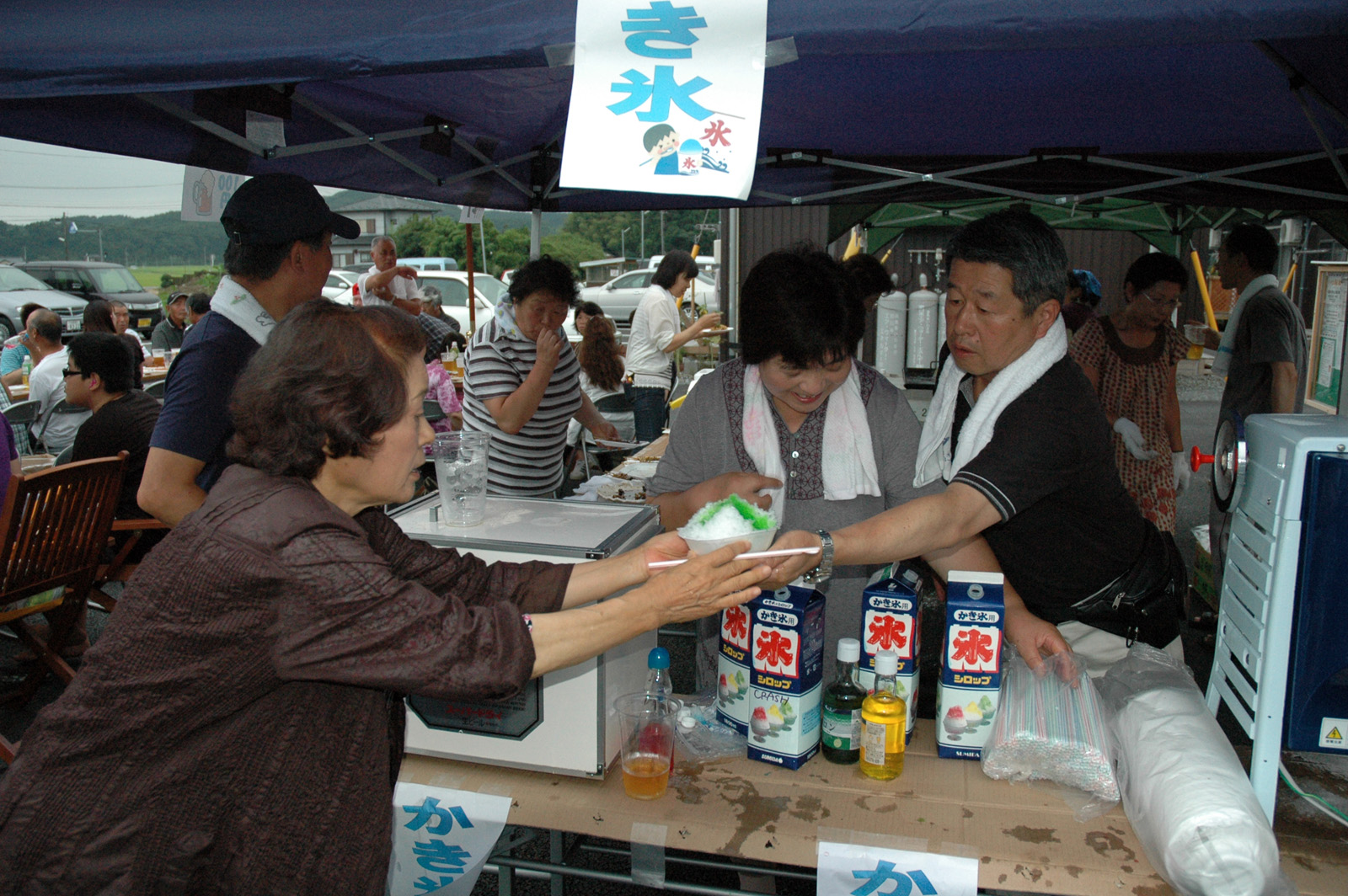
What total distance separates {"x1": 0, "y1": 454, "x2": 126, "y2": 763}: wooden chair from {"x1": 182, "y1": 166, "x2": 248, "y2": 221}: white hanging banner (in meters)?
1.11

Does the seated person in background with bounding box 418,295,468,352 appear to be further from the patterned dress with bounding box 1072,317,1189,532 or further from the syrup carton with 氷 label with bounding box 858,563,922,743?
the syrup carton with 氷 label with bounding box 858,563,922,743

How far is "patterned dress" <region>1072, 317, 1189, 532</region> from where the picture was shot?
4375mm

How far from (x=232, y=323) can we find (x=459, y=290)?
17.1 metres

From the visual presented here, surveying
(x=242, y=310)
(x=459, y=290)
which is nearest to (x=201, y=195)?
(x=242, y=310)

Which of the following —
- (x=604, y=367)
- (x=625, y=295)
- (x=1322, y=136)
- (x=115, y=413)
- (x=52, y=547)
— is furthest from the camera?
(x=625, y=295)

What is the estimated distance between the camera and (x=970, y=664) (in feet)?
5.48

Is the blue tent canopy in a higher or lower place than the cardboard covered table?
higher

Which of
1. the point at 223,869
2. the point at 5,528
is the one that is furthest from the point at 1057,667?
the point at 5,528

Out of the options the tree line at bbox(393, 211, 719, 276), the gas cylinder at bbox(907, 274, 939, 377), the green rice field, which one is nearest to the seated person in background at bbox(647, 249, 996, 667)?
the gas cylinder at bbox(907, 274, 939, 377)

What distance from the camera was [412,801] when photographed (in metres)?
1.68

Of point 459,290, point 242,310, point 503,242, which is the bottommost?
point 242,310

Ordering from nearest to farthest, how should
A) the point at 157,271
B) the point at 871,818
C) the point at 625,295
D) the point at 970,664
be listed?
the point at 871,818 → the point at 970,664 → the point at 625,295 → the point at 157,271

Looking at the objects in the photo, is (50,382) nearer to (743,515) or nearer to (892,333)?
(892,333)

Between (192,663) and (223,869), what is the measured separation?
33cm
